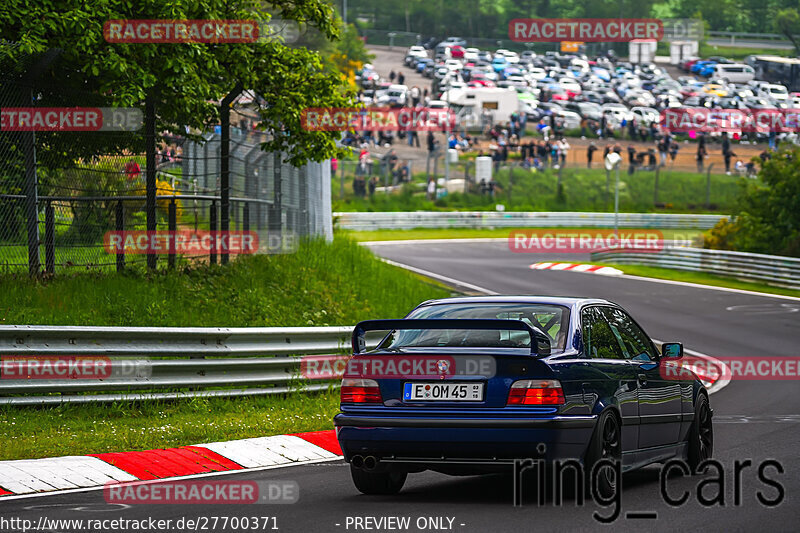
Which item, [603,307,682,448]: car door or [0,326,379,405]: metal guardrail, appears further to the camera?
[0,326,379,405]: metal guardrail

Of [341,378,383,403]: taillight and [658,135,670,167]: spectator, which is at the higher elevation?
[658,135,670,167]: spectator

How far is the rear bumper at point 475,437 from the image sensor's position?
719cm

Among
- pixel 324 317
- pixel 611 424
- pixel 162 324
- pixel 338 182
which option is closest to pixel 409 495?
pixel 611 424

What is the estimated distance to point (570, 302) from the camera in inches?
322

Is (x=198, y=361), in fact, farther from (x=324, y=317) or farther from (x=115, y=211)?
(x=324, y=317)

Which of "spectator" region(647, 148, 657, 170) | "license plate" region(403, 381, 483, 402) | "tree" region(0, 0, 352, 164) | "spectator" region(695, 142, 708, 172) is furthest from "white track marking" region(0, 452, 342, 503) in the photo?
"spectator" region(695, 142, 708, 172)

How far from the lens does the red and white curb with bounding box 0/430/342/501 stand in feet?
27.6

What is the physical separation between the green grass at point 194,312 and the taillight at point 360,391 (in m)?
2.78

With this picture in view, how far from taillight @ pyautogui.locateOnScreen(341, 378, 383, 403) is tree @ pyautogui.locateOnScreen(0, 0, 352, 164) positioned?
658 cm

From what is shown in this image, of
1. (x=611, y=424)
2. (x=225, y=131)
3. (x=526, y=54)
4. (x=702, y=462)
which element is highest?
(x=526, y=54)

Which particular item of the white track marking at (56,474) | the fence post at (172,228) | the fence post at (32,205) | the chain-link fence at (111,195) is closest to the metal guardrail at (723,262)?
the chain-link fence at (111,195)

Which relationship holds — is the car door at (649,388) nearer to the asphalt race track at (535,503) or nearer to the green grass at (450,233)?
the asphalt race track at (535,503)

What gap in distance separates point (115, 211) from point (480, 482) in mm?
7904

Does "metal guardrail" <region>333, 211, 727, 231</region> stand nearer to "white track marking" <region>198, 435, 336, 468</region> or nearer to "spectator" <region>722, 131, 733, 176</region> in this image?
"spectator" <region>722, 131, 733, 176</region>
